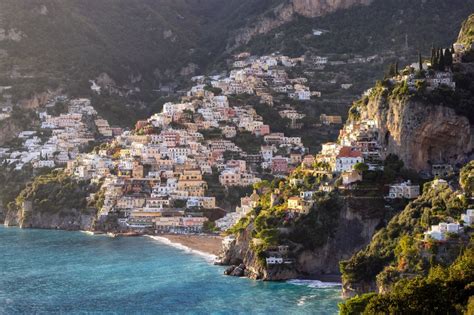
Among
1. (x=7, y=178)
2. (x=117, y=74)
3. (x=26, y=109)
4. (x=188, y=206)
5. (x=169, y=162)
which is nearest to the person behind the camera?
(x=188, y=206)

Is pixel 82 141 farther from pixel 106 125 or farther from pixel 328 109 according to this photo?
pixel 328 109

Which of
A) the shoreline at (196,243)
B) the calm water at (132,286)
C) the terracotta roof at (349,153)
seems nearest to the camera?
the calm water at (132,286)

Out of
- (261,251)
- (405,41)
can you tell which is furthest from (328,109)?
(261,251)

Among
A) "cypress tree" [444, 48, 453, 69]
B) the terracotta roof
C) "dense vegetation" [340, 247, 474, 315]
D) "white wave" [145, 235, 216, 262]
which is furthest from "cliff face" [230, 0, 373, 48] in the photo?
"dense vegetation" [340, 247, 474, 315]

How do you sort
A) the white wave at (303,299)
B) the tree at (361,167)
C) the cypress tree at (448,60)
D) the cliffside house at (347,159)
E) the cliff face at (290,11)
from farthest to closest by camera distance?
the cliff face at (290,11) → the cypress tree at (448,60) → the cliffside house at (347,159) → the tree at (361,167) → the white wave at (303,299)

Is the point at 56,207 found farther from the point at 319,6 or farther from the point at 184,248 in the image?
the point at 319,6

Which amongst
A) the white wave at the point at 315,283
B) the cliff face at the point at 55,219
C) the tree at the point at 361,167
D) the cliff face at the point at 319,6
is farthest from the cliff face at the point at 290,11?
the white wave at the point at 315,283

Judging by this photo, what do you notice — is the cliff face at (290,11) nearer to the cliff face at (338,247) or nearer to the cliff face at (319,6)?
the cliff face at (319,6)
